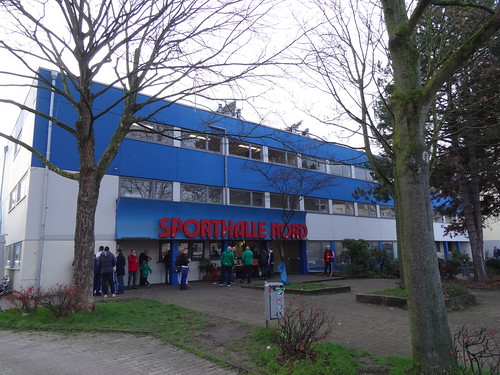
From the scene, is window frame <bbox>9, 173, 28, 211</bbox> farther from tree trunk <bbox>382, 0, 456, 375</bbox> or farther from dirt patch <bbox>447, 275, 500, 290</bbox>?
dirt patch <bbox>447, 275, 500, 290</bbox>

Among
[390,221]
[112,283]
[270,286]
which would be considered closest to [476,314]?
[270,286]

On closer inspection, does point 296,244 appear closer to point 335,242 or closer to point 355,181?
point 335,242

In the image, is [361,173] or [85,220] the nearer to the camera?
[85,220]

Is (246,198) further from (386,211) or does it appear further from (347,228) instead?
(386,211)

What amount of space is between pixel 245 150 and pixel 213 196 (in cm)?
369

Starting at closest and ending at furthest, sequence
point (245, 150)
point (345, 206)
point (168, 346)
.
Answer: point (168, 346), point (245, 150), point (345, 206)

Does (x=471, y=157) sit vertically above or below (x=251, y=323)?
above

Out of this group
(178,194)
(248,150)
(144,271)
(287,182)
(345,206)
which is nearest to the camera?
(144,271)

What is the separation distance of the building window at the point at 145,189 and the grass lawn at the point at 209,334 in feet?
24.2

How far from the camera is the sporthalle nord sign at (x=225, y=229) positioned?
17.6 m

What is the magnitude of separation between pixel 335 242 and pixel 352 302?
14.8 meters

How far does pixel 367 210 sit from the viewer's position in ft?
96.7

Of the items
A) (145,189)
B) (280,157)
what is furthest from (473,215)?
(145,189)

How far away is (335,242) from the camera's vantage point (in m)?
26.3
